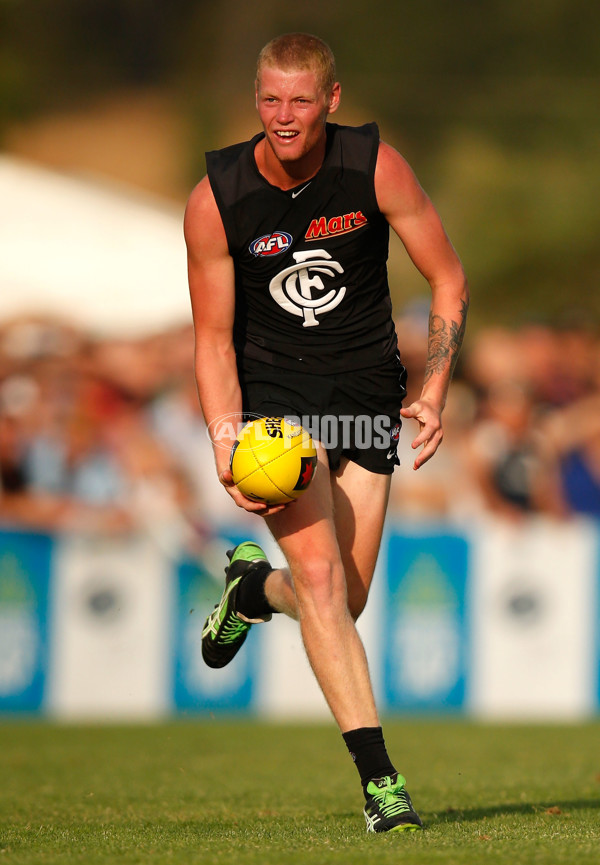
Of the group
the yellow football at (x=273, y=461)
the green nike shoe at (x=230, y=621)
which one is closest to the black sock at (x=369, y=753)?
the yellow football at (x=273, y=461)

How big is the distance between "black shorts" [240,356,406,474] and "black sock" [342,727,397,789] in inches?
41.0

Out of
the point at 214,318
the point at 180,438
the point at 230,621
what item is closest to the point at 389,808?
the point at 230,621

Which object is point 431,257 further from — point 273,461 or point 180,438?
point 180,438

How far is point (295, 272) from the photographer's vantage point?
17.1 ft

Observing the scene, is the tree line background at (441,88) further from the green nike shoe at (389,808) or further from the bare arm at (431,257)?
the green nike shoe at (389,808)

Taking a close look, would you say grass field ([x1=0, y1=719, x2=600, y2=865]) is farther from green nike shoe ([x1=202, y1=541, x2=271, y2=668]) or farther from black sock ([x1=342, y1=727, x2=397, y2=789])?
green nike shoe ([x1=202, y1=541, x2=271, y2=668])

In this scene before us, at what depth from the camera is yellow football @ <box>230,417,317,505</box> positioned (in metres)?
4.87

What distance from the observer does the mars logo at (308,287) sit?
5.21 m

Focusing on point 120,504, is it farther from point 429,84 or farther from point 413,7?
point 413,7

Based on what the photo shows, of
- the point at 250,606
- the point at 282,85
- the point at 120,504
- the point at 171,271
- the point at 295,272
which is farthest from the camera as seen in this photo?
the point at 171,271

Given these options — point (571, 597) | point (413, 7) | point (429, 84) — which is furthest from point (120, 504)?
point (413, 7)

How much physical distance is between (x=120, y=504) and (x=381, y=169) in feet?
21.7

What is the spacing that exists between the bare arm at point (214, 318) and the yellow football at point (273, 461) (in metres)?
0.12

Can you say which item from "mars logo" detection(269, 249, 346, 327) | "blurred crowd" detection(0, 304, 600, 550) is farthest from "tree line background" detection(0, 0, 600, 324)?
"mars logo" detection(269, 249, 346, 327)
